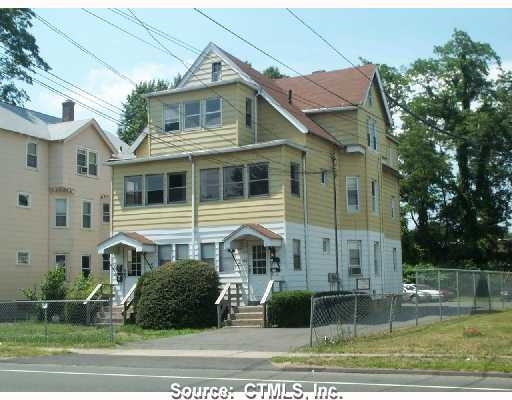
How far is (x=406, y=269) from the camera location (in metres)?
52.5

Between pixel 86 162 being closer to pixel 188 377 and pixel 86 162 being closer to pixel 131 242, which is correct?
pixel 131 242

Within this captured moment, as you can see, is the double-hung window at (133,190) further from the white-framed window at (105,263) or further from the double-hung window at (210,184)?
the white-framed window at (105,263)

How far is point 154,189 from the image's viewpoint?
29703 mm

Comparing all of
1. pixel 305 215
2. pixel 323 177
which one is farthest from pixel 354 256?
pixel 305 215

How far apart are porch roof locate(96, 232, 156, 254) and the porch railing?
390 cm

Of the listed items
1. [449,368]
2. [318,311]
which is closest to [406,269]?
[318,311]

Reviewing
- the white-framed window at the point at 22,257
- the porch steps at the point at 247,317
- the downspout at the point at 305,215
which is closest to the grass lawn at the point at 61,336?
the porch steps at the point at 247,317

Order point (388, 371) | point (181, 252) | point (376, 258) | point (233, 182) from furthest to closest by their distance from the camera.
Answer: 1. point (376, 258)
2. point (181, 252)
3. point (233, 182)
4. point (388, 371)

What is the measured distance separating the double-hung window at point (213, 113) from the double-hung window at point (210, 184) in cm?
204

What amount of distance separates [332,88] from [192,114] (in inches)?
294

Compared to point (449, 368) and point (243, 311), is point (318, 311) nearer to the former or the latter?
point (243, 311)

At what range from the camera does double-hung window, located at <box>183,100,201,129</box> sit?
2948cm

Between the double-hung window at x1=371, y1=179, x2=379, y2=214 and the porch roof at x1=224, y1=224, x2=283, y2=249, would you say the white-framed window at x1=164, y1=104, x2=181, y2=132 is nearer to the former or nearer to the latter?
the porch roof at x1=224, y1=224, x2=283, y2=249

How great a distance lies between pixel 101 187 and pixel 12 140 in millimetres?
6503
